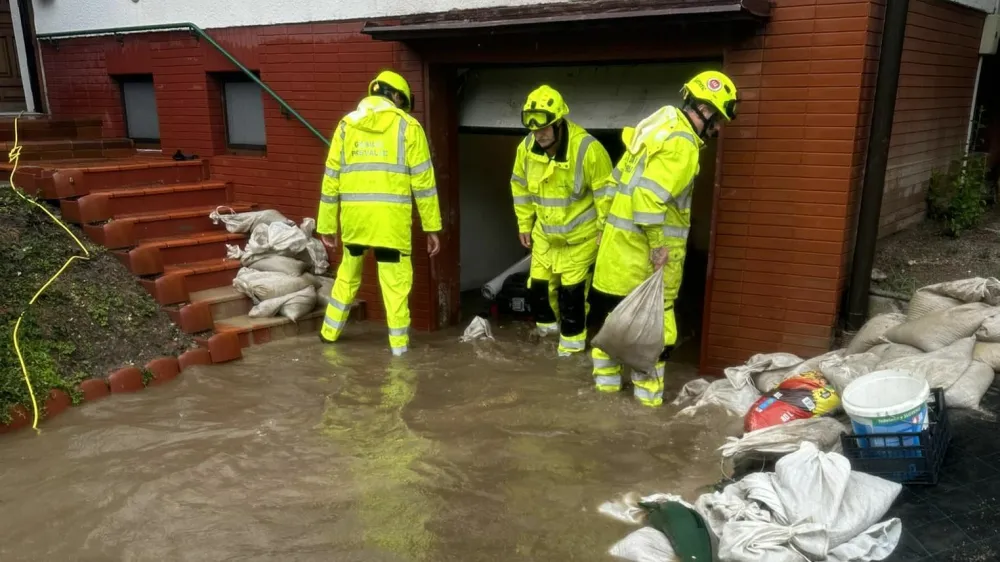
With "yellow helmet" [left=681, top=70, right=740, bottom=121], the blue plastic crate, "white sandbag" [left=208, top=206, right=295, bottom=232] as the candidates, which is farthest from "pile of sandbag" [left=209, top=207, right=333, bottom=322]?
the blue plastic crate

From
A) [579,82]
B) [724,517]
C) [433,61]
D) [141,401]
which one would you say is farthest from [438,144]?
[724,517]

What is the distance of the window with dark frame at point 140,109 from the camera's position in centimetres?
849

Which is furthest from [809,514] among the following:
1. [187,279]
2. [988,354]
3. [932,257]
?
[187,279]

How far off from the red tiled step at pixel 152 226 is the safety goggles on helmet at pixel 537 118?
11.3 feet

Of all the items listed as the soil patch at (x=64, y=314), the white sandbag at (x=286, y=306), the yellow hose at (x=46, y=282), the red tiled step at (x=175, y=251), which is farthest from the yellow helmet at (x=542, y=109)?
the yellow hose at (x=46, y=282)

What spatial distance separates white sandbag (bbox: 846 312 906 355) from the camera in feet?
15.0

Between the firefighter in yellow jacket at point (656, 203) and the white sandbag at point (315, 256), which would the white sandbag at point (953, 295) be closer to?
the firefighter in yellow jacket at point (656, 203)

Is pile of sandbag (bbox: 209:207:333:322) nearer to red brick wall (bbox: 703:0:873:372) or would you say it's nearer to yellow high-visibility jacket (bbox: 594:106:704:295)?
yellow high-visibility jacket (bbox: 594:106:704:295)

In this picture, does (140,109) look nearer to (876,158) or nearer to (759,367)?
(759,367)

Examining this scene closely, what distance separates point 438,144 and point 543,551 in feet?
12.8

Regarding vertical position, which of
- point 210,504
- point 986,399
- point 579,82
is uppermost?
point 579,82

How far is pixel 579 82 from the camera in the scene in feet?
19.9

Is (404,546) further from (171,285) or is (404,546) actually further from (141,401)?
(171,285)

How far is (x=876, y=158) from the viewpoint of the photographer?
4688mm
